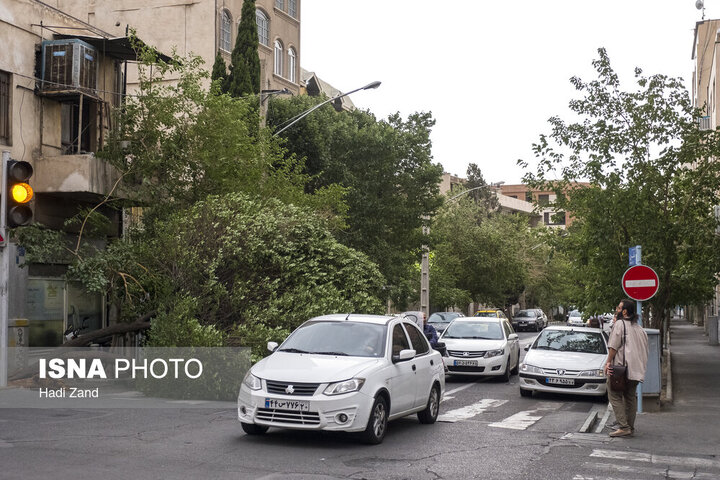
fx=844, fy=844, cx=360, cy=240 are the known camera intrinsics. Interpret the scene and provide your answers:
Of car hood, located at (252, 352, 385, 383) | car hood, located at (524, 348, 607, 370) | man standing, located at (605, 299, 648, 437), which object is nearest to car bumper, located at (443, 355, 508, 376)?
car hood, located at (524, 348, 607, 370)

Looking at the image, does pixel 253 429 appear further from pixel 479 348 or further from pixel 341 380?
pixel 479 348

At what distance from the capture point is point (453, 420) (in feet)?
42.6

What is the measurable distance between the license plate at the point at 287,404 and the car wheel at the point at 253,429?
1.94ft

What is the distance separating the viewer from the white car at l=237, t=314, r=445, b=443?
960 centimetres

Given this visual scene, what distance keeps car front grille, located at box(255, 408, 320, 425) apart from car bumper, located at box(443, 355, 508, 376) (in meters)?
10.9

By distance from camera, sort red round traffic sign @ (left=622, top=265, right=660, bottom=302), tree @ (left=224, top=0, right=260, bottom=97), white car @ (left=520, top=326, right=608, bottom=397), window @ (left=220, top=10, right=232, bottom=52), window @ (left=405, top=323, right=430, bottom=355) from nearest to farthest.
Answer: window @ (left=405, top=323, right=430, bottom=355) → red round traffic sign @ (left=622, top=265, right=660, bottom=302) → white car @ (left=520, top=326, right=608, bottom=397) → tree @ (left=224, top=0, right=260, bottom=97) → window @ (left=220, top=10, right=232, bottom=52)

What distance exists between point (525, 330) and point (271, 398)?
54.7 metres

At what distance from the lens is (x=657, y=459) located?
386 inches

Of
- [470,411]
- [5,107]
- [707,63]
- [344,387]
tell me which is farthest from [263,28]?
[344,387]

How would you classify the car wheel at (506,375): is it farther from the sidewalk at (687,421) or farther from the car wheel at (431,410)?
the car wheel at (431,410)

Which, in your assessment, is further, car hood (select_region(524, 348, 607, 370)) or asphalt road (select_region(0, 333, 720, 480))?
car hood (select_region(524, 348, 607, 370))

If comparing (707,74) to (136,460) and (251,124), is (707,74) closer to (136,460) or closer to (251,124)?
(251,124)

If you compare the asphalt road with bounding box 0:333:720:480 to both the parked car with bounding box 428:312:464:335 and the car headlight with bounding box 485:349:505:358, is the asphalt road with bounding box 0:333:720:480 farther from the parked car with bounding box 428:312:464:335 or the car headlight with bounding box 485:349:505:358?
the parked car with bounding box 428:312:464:335

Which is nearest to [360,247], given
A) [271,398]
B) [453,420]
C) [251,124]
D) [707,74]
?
[251,124]
